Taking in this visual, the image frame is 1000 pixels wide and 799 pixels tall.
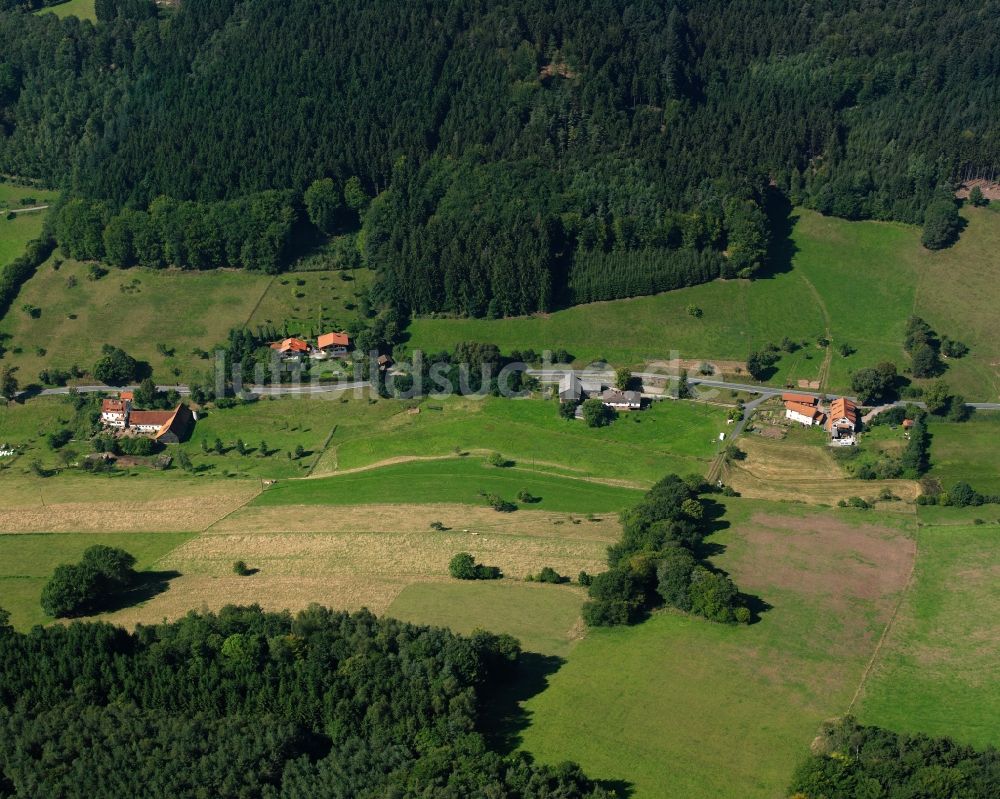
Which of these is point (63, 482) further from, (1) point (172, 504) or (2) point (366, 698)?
(2) point (366, 698)

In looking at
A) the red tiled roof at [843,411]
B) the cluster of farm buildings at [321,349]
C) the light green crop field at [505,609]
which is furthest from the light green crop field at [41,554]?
the red tiled roof at [843,411]

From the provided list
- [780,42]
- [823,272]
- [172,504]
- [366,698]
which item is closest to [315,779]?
[366,698]

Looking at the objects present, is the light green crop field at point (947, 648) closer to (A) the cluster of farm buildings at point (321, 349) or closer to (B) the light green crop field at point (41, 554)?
(B) the light green crop field at point (41, 554)

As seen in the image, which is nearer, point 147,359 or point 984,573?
point 984,573

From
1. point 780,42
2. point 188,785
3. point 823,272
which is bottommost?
point 188,785

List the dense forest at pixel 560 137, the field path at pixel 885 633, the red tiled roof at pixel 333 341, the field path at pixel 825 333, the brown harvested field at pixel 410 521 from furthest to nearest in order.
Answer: the dense forest at pixel 560 137, the red tiled roof at pixel 333 341, the field path at pixel 825 333, the brown harvested field at pixel 410 521, the field path at pixel 885 633

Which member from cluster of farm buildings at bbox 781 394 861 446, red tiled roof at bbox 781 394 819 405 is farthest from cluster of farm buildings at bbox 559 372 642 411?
cluster of farm buildings at bbox 781 394 861 446
